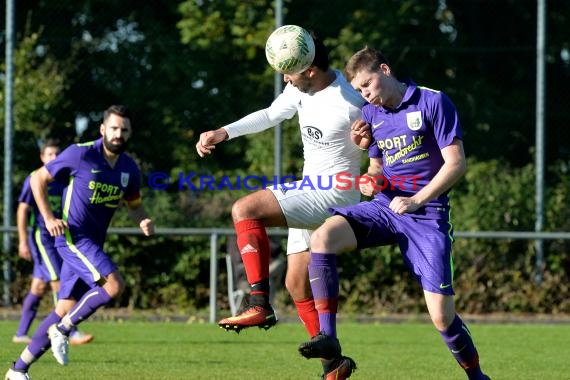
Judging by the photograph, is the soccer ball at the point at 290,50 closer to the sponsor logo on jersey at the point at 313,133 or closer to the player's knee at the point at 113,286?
the sponsor logo on jersey at the point at 313,133

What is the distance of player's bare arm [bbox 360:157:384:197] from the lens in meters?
7.18

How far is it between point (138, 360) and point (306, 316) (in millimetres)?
2313

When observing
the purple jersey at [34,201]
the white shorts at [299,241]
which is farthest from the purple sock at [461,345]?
the purple jersey at [34,201]

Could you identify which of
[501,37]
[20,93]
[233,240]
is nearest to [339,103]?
[233,240]

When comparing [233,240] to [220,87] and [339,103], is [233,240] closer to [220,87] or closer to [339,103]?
[220,87]

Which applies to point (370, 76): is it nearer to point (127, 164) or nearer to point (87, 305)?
point (87, 305)

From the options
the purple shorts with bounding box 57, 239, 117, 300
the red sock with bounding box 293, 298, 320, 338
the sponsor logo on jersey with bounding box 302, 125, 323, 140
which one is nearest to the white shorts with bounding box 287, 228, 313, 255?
the red sock with bounding box 293, 298, 320, 338

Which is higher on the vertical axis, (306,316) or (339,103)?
(339,103)

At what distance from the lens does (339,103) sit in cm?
762

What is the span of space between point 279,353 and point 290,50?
395 cm

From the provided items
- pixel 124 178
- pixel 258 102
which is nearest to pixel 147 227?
pixel 124 178

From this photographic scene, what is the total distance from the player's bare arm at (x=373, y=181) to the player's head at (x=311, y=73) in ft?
2.22

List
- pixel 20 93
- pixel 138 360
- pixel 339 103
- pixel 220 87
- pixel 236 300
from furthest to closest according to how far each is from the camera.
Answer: pixel 220 87 → pixel 20 93 → pixel 236 300 → pixel 138 360 → pixel 339 103

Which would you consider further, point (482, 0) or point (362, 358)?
point (482, 0)
